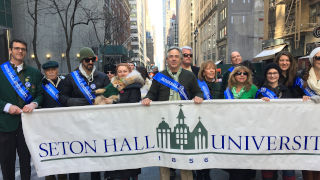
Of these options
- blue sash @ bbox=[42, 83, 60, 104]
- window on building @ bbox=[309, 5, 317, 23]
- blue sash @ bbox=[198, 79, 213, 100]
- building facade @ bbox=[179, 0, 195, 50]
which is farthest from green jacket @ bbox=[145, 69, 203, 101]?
building facade @ bbox=[179, 0, 195, 50]

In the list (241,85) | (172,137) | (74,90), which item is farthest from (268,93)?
(74,90)

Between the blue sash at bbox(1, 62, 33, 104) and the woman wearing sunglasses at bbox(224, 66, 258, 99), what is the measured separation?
2.96 metres

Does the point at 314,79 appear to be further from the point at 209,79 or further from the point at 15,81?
the point at 15,81

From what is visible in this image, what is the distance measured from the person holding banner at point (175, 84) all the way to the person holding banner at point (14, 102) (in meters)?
1.75

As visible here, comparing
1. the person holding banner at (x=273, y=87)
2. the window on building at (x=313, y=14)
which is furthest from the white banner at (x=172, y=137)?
the window on building at (x=313, y=14)

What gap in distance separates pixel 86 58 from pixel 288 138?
3003mm

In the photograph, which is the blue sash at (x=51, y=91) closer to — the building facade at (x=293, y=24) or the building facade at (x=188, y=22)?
the building facade at (x=293, y=24)

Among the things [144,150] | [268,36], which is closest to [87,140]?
[144,150]

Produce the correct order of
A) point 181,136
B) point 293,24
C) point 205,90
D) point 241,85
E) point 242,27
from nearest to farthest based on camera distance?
point 181,136
point 241,85
point 205,90
point 293,24
point 242,27

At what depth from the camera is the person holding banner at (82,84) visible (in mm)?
3356

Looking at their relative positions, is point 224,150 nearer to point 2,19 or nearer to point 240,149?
point 240,149

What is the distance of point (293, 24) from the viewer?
70.6 feet

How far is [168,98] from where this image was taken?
10.7ft

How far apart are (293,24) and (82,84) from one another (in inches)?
929
